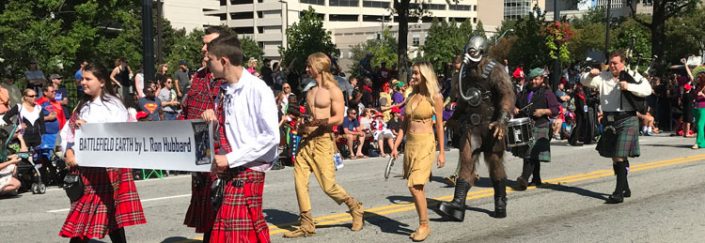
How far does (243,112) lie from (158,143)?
590 mm

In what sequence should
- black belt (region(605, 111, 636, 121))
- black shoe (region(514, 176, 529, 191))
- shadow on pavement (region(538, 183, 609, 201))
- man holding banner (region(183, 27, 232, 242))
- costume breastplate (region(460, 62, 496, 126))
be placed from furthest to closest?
Answer: 1. black shoe (region(514, 176, 529, 191))
2. shadow on pavement (region(538, 183, 609, 201))
3. black belt (region(605, 111, 636, 121))
4. costume breastplate (region(460, 62, 496, 126))
5. man holding banner (region(183, 27, 232, 242))

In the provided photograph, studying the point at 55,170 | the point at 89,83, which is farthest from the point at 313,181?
the point at 89,83

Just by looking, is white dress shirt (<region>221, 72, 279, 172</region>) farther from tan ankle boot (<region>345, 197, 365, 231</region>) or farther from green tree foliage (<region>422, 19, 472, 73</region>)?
green tree foliage (<region>422, 19, 472, 73</region>)

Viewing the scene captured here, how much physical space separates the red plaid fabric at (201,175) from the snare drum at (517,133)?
3.76 meters

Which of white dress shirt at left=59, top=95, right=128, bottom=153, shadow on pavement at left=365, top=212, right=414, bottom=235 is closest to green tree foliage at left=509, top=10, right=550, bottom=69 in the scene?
shadow on pavement at left=365, top=212, right=414, bottom=235

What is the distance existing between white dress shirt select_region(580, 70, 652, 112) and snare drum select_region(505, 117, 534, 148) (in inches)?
58.9

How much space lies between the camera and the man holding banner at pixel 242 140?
189 inches

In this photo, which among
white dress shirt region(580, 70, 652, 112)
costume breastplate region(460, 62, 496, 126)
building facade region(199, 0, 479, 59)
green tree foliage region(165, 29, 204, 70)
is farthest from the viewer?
building facade region(199, 0, 479, 59)

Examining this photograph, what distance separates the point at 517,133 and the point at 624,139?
1.69 metres

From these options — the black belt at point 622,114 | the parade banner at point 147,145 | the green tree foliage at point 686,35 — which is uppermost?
the green tree foliage at point 686,35

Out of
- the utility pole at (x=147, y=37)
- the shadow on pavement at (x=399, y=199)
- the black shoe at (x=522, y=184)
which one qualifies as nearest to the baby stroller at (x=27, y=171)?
the utility pole at (x=147, y=37)

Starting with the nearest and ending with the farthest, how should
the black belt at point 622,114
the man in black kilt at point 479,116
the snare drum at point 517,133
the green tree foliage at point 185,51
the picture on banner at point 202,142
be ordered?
the picture on banner at point 202,142 → the man in black kilt at point 479,116 → the snare drum at point 517,133 → the black belt at point 622,114 → the green tree foliage at point 185,51

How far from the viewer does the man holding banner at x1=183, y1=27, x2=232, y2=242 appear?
18.9 feet

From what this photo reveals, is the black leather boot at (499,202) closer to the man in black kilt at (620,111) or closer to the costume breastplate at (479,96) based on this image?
the costume breastplate at (479,96)
